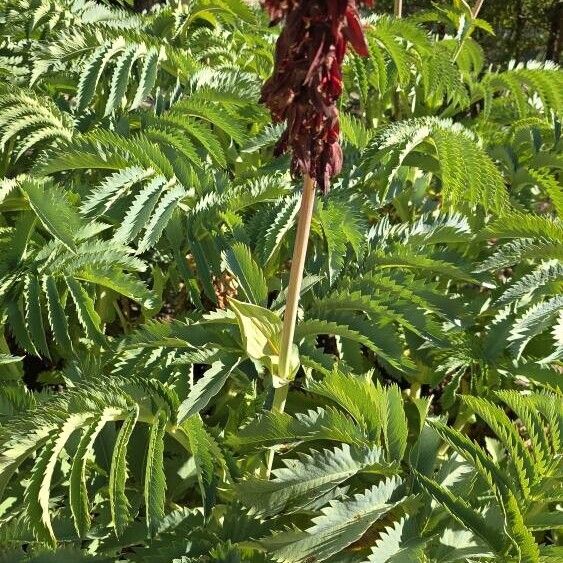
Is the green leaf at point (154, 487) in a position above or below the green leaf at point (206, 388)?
below

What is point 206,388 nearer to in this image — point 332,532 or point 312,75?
point 332,532

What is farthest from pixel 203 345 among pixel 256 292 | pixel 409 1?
pixel 409 1

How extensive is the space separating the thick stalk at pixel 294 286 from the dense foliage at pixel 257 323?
2.1 inches

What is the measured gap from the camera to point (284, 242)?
222 cm

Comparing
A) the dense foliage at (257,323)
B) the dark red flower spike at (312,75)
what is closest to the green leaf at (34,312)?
the dense foliage at (257,323)

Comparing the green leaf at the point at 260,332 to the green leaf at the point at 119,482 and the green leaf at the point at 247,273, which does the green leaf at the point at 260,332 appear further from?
the green leaf at the point at 119,482

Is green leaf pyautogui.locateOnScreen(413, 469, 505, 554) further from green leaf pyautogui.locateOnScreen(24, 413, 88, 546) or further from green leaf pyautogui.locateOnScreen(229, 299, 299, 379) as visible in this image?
green leaf pyautogui.locateOnScreen(24, 413, 88, 546)

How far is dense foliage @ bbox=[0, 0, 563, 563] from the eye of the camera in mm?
1481

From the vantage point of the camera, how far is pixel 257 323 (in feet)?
5.36

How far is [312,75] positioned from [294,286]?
1.42 feet

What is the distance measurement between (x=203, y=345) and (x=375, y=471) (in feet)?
1.59

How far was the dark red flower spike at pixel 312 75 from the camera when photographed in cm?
116

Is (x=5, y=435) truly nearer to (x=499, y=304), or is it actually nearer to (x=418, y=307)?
(x=418, y=307)

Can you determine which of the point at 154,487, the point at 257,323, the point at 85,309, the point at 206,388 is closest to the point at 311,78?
the point at 257,323
